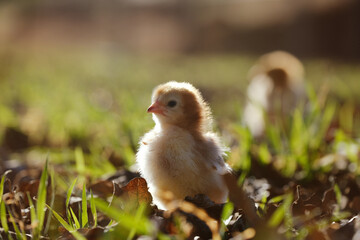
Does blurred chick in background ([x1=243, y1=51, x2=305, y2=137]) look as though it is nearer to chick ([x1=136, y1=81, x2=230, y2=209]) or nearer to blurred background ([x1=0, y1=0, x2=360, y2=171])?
blurred background ([x1=0, y1=0, x2=360, y2=171])

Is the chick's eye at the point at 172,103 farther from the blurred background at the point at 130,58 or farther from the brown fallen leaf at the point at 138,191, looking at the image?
the blurred background at the point at 130,58

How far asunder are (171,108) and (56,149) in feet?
7.40

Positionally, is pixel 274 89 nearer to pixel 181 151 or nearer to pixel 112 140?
pixel 112 140

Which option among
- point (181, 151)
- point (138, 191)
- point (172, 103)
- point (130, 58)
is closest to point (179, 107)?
point (172, 103)

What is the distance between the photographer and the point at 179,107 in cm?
233

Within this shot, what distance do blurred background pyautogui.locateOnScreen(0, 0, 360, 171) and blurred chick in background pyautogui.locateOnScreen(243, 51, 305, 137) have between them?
50 centimetres

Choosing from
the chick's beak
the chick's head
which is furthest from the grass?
the chick's beak

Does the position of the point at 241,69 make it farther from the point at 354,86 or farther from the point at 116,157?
the point at 116,157

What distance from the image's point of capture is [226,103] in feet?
23.6

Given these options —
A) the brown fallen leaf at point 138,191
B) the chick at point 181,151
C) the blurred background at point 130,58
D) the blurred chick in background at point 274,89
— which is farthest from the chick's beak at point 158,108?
the blurred chick in background at point 274,89

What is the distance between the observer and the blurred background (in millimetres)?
4465

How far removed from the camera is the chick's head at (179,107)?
7.63 feet

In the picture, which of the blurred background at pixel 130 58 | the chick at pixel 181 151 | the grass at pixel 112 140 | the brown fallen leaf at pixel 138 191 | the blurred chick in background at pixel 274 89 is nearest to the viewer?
the grass at pixel 112 140

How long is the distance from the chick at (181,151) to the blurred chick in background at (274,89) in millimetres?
2553
